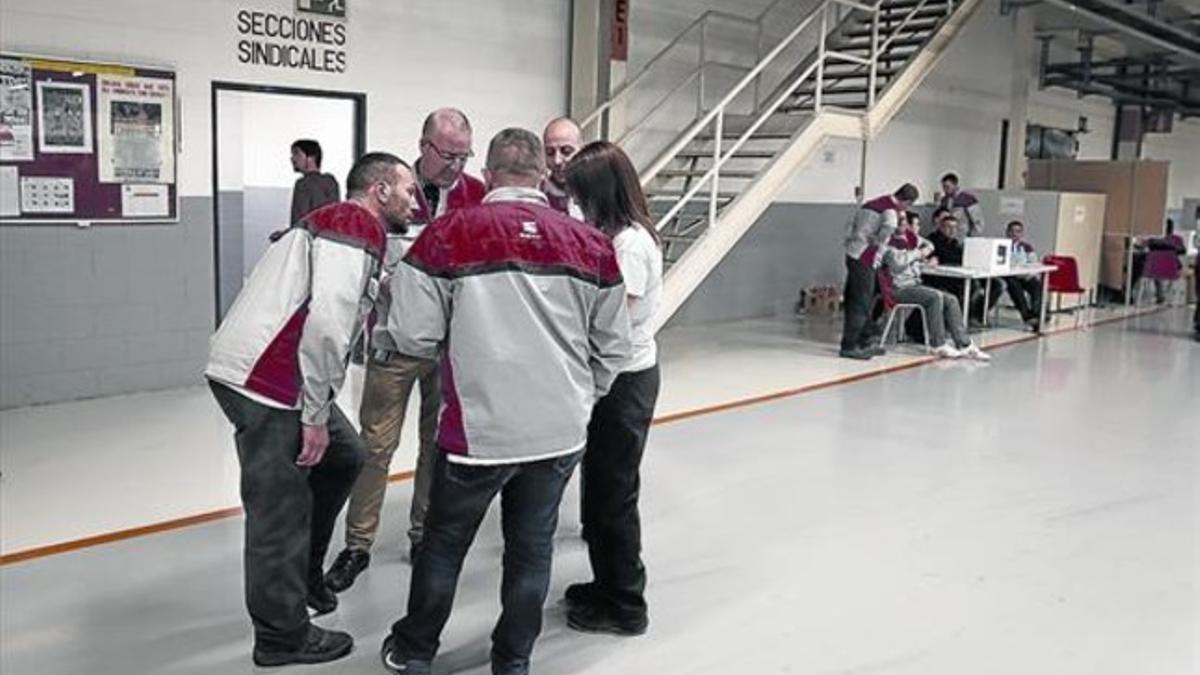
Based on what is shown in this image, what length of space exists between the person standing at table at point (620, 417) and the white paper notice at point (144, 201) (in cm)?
411

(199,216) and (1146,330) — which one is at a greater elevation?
(199,216)

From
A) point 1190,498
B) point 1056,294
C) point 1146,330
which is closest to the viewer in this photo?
point 1190,498

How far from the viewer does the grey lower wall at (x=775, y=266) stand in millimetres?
10733

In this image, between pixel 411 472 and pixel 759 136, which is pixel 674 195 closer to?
pixel 759 136

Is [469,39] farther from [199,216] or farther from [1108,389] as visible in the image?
[1108,389]

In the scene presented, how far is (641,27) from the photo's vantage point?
952 cm

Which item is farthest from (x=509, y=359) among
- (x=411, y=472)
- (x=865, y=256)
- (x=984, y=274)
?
(x=984, y=274)

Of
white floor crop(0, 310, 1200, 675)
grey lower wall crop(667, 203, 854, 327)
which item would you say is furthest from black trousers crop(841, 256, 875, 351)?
white floor crop(0, 310, 1200, 675)

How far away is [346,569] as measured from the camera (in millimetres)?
3623

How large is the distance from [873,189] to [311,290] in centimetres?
1093

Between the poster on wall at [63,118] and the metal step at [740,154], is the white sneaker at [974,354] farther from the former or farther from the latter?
the poster on wall at [63,118]

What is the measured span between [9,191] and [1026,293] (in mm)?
9538

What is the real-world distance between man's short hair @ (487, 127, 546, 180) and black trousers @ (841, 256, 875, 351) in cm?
631

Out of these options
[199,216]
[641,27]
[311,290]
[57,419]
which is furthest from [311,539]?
[641,27]
